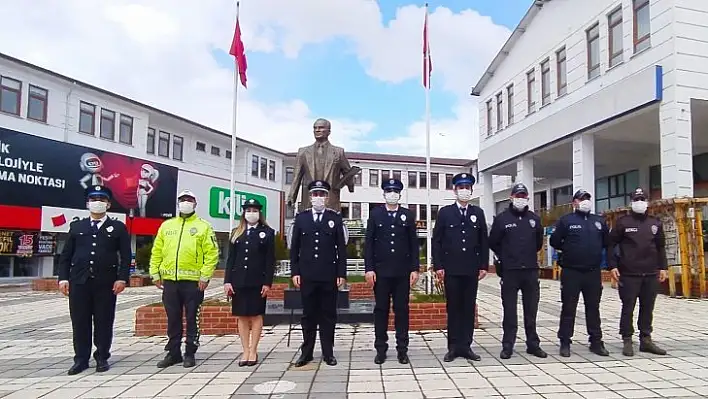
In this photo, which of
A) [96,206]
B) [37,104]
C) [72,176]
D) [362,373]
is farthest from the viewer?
[72,176]

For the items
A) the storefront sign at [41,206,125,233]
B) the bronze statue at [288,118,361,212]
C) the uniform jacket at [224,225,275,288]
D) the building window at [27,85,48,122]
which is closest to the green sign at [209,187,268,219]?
the storefront sign at [41,206,125,233]

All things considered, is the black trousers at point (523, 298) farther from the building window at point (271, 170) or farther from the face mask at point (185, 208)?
the building window at point (271, 170)

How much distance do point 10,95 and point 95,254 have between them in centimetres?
1990

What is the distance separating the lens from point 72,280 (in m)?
5.86

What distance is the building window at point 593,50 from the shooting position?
17844mm

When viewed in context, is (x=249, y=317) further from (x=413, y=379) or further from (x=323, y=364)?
Result: (x=413, y=379)

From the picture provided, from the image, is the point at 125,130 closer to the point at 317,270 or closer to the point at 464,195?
the point at 317,270

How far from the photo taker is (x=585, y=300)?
21.2 feet

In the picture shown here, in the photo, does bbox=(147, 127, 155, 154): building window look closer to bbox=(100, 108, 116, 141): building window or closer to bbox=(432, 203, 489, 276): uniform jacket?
bbox=(100, 108, 116, 141): building window

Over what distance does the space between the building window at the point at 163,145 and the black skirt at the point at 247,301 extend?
27.3m

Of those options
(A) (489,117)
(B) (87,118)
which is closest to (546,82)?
(A) (489,117)

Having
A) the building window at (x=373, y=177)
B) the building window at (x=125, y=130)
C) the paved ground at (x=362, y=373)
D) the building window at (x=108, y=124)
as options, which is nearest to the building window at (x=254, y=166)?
the building window at (x=373, y=177)

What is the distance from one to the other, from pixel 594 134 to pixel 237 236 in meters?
15.4

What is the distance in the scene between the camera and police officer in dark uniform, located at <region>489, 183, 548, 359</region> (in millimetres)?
6270
